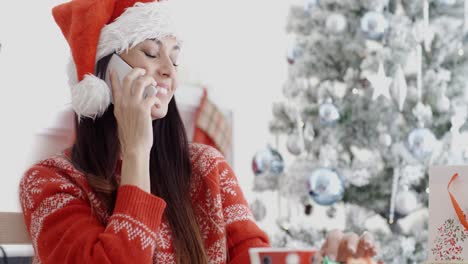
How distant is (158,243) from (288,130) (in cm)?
240

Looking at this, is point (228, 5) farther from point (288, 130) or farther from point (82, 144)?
point (82, 144)

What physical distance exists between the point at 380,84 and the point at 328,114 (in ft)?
0.92

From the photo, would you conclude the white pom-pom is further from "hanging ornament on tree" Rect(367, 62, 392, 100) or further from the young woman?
"hanging ornament on tree" Rect(367, 62, 392, 100)

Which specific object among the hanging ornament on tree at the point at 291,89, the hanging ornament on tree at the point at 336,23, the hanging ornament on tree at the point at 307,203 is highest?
the hanging ornament on tree at the point at 336,23

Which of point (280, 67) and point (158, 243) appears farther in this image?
point (280, 67)

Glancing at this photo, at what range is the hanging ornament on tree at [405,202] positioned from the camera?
3.42 meters

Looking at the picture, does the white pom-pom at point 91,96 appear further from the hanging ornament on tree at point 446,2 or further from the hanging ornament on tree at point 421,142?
the hanging ornament on tree at point 446,2

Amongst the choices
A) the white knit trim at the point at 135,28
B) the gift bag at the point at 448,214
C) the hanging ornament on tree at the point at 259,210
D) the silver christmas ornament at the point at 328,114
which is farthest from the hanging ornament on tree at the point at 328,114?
the gift bag at the point at 448,214

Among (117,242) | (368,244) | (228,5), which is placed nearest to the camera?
(368,244)

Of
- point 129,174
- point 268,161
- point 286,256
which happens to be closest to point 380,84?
point 268,161

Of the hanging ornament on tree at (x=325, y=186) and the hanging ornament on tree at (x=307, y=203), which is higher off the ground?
the hanging ornament on tree at (x=325, y=186)

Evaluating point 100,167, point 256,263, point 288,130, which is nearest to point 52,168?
A: point 100,167

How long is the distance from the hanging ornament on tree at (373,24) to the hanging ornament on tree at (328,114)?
1.24 feet

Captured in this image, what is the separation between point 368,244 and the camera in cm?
84
